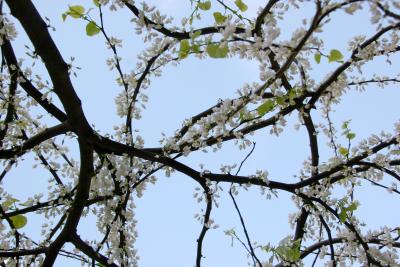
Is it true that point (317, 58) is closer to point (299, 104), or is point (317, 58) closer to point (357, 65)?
point (299, 104)

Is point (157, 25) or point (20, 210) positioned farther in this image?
point (20, 210)

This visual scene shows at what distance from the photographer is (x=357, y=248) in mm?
3035

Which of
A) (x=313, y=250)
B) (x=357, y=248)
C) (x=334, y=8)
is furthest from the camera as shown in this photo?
(x=313, y=250)

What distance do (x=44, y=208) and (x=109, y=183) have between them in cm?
43

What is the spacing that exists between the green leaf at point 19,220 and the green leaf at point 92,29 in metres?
1.30

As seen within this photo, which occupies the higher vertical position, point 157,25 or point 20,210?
point 157,25

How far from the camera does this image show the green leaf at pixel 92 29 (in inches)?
91.6

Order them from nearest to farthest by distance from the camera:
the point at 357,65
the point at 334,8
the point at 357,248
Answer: the point at 334,8, the point at 357,65, the point at 357,248

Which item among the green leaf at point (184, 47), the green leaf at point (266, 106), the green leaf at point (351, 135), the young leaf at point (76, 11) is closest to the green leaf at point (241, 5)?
the green leaf at point (266, 106)

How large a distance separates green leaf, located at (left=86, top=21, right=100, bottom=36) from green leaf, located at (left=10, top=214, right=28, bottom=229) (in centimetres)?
130

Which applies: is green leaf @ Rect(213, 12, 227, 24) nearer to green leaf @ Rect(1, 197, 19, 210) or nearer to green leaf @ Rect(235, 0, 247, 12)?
green leaf @ Rect(235, 0, 247, 12)

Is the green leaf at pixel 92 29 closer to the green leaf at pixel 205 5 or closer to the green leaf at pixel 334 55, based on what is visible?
the green leaf at pixel 205 5

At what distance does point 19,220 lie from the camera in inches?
116

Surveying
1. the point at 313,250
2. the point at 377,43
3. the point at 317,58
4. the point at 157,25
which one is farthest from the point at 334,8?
the point at 313,250
